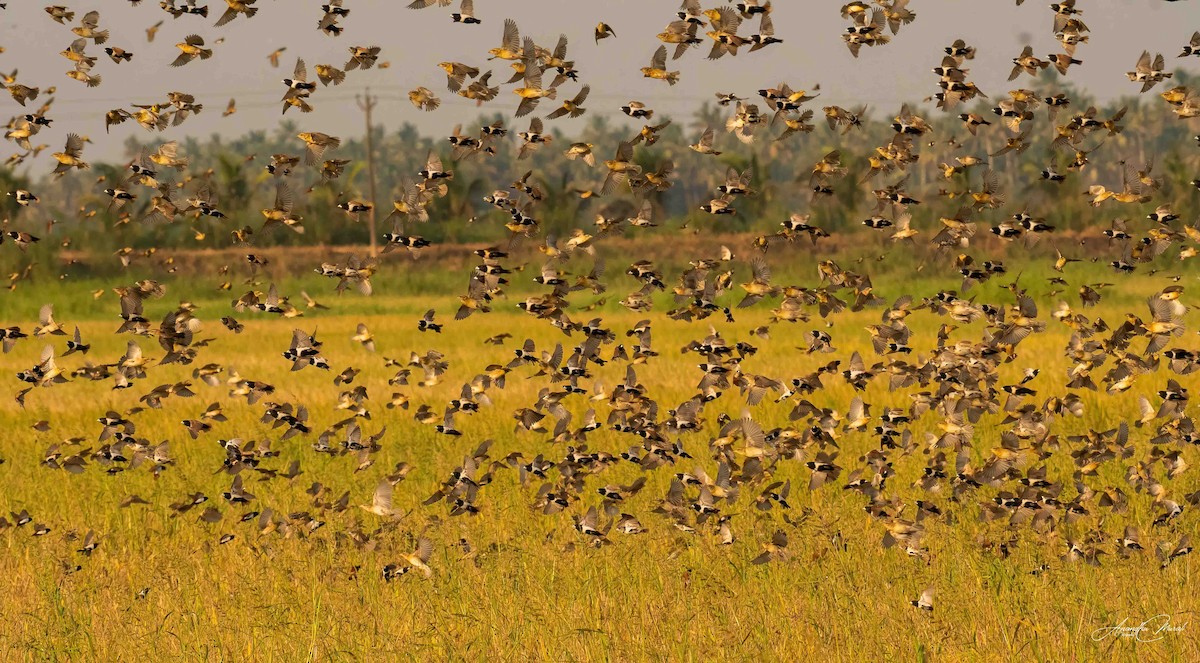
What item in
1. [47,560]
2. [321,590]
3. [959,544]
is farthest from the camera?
[47,560]

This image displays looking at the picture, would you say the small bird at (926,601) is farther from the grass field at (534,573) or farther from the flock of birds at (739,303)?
the flock of birds at (739,303)

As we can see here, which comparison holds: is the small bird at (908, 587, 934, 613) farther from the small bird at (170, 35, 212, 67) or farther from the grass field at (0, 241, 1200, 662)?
the small bird at (170, 35, 212, 67)

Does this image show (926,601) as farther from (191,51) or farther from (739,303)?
(191,51)

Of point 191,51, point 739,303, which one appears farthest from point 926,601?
point 191,51

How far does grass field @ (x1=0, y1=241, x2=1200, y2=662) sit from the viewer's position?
308 inches

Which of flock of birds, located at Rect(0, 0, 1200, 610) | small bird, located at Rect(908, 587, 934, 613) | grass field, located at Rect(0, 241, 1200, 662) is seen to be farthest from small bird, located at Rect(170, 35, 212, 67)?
small bird, located at Rect(908, 587, 934, 613)

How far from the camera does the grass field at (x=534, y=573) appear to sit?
25.6ft

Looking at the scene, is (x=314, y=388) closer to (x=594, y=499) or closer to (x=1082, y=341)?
(x=594, y=499)

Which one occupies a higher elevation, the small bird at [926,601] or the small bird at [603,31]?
the small bird at [603,31]

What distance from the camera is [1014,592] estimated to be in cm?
879

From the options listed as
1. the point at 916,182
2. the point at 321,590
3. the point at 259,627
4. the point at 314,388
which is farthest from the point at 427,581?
the point at 916,182

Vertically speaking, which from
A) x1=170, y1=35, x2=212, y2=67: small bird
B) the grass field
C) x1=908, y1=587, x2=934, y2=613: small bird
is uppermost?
x1=170, y1=35, x2=212, y2=67: small bird

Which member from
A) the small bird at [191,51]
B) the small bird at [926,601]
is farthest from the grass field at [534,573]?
the small bird at [191,51]

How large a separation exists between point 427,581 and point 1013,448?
4343mm
